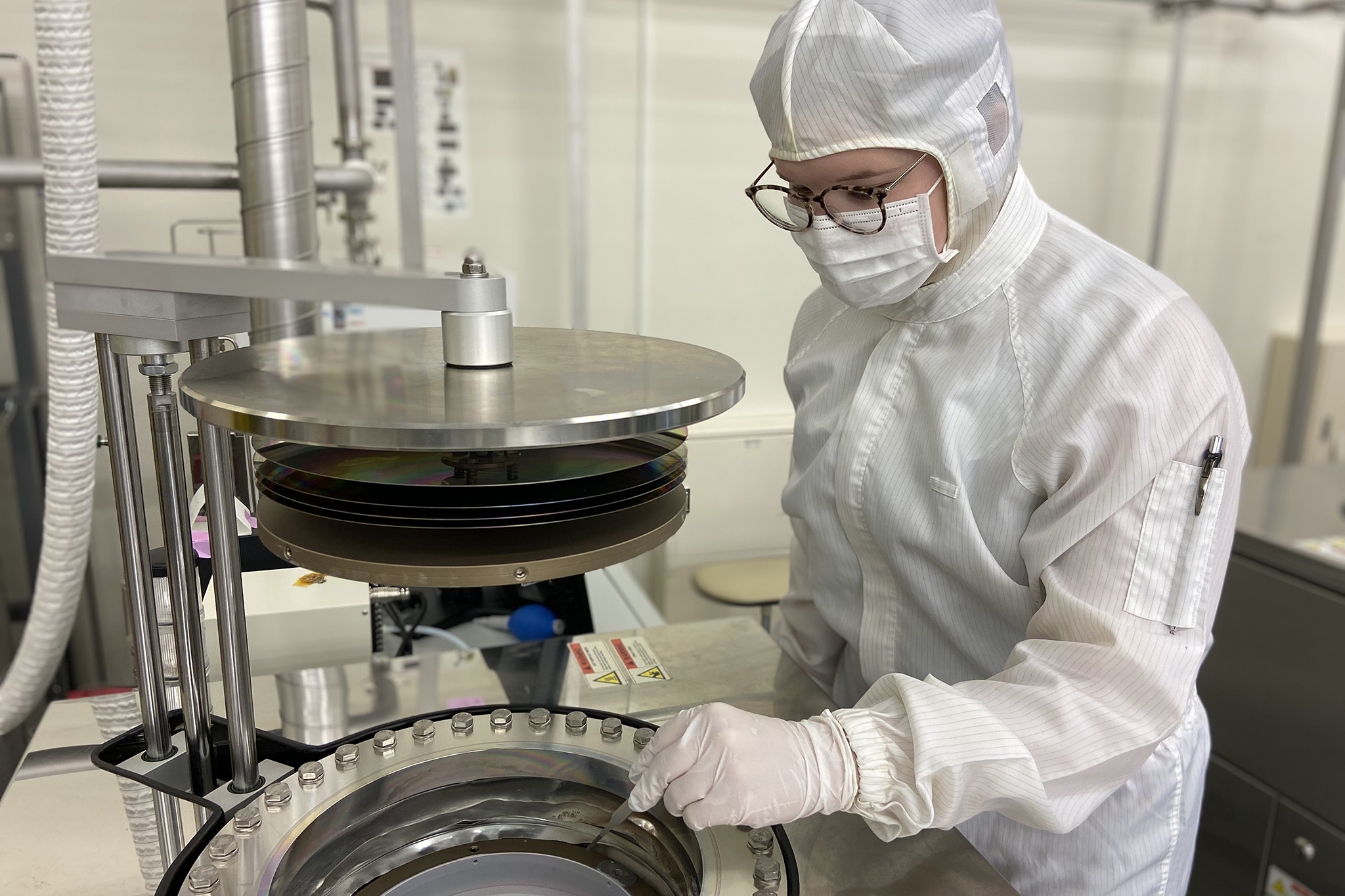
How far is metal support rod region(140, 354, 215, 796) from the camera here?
552 millimetres

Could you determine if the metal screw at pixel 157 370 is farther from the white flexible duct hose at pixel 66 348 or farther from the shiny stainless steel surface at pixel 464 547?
the white flexible duct hose at pixel 66 348

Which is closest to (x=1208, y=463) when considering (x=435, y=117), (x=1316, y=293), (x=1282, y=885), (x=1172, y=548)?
(x=1172, y=548)

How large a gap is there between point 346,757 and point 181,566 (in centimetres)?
17

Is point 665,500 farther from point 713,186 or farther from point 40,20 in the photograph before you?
point 713,186

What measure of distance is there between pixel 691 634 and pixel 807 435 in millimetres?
260

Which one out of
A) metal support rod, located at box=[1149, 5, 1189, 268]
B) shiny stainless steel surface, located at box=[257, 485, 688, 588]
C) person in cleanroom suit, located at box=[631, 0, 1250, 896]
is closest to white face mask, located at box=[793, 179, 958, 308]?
person in cleanroom suit, located at box=[631, 0, 1250, 896]

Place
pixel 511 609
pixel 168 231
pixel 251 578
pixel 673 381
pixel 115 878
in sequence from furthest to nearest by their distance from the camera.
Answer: pixel 168 231
pixel 511 609
pixel 251 578
pixel 115 878
pixel 673 381

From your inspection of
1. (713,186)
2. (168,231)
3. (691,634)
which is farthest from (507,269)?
(691,634)

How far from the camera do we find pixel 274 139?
0.97 meters

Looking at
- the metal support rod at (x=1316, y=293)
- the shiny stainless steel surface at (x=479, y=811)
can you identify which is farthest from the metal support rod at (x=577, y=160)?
the metal support rod at (x=1316, y=293)

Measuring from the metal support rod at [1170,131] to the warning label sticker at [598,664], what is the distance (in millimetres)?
2021

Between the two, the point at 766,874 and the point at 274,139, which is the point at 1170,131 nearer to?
the point at 274,139

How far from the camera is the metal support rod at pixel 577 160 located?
1.93 meters

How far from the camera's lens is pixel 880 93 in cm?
67
